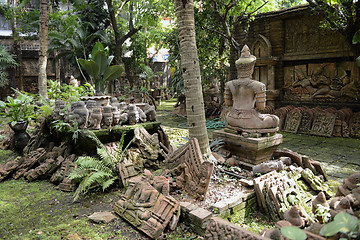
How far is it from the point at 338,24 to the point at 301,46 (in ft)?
5.52

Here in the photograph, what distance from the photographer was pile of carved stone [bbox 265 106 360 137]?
7.60 meters

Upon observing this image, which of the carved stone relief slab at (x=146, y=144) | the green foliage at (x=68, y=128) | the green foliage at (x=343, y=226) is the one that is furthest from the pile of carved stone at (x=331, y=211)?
the green foliage at (x=68, y=128)

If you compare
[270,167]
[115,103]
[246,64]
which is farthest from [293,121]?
[115,103]

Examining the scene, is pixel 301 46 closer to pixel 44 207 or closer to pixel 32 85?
pixel 44 207

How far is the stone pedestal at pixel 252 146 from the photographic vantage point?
15.1ft

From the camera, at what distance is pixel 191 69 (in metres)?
4.27

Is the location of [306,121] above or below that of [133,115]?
below

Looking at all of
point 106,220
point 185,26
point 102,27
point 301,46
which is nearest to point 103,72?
point 185,26

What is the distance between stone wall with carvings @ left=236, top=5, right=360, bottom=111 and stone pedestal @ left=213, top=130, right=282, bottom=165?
193 inches

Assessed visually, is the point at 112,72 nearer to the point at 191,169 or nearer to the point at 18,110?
the point at 18,110

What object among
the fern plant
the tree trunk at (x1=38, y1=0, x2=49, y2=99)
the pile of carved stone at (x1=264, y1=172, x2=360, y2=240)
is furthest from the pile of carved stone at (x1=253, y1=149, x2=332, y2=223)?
the tree trunk at (x1=38, y1=0, x2=49, y2=99)

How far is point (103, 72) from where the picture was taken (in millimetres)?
7285

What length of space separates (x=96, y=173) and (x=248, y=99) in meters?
3.00

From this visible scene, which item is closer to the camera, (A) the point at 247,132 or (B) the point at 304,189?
(B) the point at 304,189
